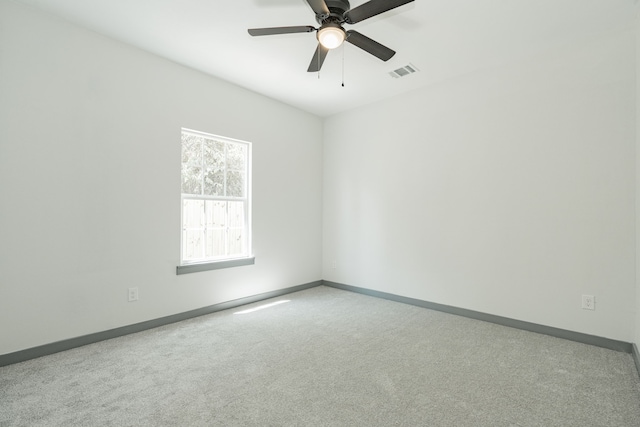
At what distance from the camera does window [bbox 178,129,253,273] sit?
3623mm

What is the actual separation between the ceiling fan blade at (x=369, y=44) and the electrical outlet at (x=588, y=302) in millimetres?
2827

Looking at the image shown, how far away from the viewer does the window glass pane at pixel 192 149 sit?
361 centimetres

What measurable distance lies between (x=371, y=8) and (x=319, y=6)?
350mm

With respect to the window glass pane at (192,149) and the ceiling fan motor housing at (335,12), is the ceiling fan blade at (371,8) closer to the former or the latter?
the ceiling fan motor housing at (335,12)

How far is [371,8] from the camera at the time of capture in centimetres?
205

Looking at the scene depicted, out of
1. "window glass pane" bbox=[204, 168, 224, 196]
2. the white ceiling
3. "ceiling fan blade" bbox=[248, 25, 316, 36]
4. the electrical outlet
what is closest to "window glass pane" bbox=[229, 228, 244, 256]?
"window glass pane" bbox=[204, 168, 224, 196]

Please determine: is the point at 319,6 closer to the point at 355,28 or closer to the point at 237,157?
the point at 355,28

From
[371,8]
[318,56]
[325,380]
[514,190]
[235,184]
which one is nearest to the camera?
[371,8]

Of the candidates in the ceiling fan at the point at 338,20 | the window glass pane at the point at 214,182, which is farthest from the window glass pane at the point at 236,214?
the ceiling fan at the point at 338,20

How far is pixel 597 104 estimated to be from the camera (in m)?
2.83

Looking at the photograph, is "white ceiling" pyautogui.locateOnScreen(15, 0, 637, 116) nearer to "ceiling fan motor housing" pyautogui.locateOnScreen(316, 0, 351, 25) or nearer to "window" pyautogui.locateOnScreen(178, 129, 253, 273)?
"ceiling fan motor housing" pyautogui.locateOnScreen(316, 0, 351, 25)

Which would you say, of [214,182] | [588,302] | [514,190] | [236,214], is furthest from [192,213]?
[588,302]

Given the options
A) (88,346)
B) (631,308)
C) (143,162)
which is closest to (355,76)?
(143,162)

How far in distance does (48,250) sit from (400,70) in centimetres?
388
